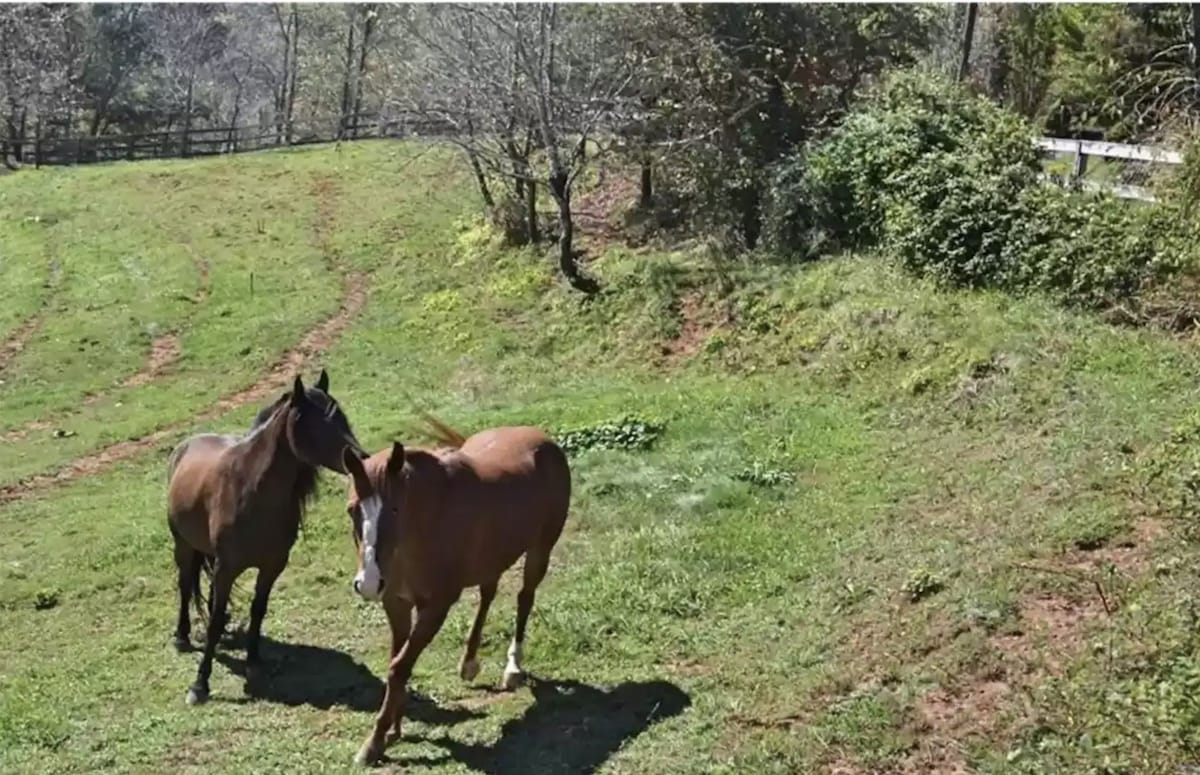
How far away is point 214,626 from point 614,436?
6.85m

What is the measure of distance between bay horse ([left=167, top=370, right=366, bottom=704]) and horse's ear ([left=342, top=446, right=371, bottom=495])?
175 cm

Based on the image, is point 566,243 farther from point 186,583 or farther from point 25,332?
point 186,583

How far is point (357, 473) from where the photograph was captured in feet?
23.2

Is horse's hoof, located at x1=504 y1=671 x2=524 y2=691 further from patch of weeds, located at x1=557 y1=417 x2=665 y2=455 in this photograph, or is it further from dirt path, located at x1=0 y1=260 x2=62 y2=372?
dirt path, located at x1=0 y1=260 x2=62 y2=372

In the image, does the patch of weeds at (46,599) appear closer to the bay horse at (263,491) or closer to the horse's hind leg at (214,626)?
the bay horse at (263,491)

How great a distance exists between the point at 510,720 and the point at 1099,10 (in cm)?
2713

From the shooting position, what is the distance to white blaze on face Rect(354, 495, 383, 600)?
689cm

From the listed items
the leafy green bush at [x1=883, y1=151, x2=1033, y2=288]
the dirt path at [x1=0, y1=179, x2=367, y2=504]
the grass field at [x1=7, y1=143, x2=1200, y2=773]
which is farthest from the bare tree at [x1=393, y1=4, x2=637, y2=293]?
the leafy green bush at [x1=883, y1=151, x2=1033, y2=288]

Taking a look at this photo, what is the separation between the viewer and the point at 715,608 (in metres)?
9.77

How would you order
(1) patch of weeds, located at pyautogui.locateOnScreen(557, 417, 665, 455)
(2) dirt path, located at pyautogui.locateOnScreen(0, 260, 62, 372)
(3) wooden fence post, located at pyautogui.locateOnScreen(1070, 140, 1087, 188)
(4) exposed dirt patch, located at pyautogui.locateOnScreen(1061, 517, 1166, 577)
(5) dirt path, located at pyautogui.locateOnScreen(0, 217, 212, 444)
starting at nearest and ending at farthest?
(4) exposed dirt patch, located at pyautogui.locateOnScreen(1061, 517, 1166, 577) → (1) patch of weeds, located at pyautogui.locateOnScreen(557, 417, 665, 455) → (3) wooden fence post, located at pyautogui.locateOnScreen(1070, 140, 1087, 188) → (5) dirt path, located at pyautogui.locateOnScreen(0, 217, 212, 444) → (2) dirt path, located at pyautogui.locateOnScreen(0, 260, 62, 372)

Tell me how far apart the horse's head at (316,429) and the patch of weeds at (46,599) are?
5206mm

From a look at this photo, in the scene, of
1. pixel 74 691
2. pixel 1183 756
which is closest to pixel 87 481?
pixel 74 691

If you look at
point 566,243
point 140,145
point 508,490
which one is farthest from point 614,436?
point 140,145

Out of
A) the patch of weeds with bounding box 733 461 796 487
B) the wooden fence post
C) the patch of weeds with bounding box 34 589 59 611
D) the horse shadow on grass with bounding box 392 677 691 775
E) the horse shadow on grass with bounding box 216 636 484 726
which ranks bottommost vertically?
the patch of weeds with bounding box 34 589 59 611
